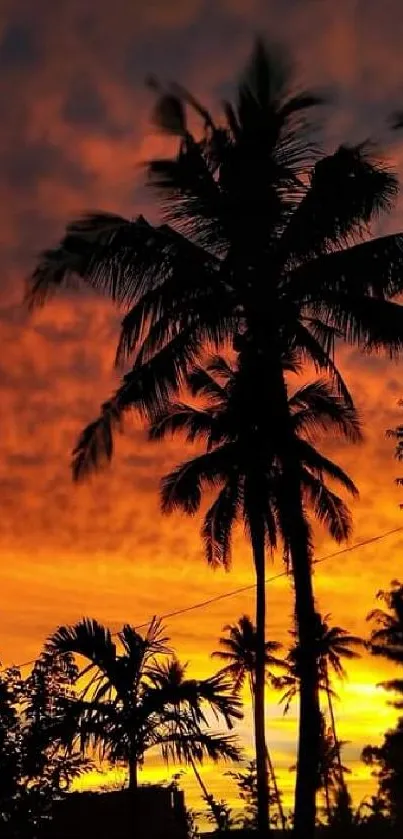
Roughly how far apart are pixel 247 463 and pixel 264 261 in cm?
540

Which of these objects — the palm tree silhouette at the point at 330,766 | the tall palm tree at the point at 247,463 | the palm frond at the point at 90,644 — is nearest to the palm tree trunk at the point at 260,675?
the tall palm tree at the point at 247,463

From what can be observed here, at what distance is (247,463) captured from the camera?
2197 cm

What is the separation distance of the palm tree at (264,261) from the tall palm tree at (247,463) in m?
0.70

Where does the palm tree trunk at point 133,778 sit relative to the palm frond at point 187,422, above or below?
below

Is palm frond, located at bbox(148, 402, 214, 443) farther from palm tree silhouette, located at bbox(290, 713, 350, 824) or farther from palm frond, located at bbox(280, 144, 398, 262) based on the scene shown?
palm tree silhouette, located at bbox(290, 713, 350, 824)

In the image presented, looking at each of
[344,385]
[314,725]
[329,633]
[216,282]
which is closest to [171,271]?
[216,282]

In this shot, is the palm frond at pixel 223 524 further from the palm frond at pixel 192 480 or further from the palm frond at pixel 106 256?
the palm frond at pixel 106 256

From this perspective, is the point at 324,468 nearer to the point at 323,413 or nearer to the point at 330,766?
the point at 323,413

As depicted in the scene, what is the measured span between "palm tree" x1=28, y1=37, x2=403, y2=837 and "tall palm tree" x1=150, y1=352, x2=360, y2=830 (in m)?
0.70

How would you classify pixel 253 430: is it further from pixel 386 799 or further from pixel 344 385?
pixel 386 799

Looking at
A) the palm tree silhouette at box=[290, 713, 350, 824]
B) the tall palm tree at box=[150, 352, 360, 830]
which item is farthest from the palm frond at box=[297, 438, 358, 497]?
the palm tree silhouette at box=[290, 713, 350, 824]

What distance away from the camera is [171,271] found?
57.0 ft

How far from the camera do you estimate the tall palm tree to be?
18.7 metres

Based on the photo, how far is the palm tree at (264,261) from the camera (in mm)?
17016
